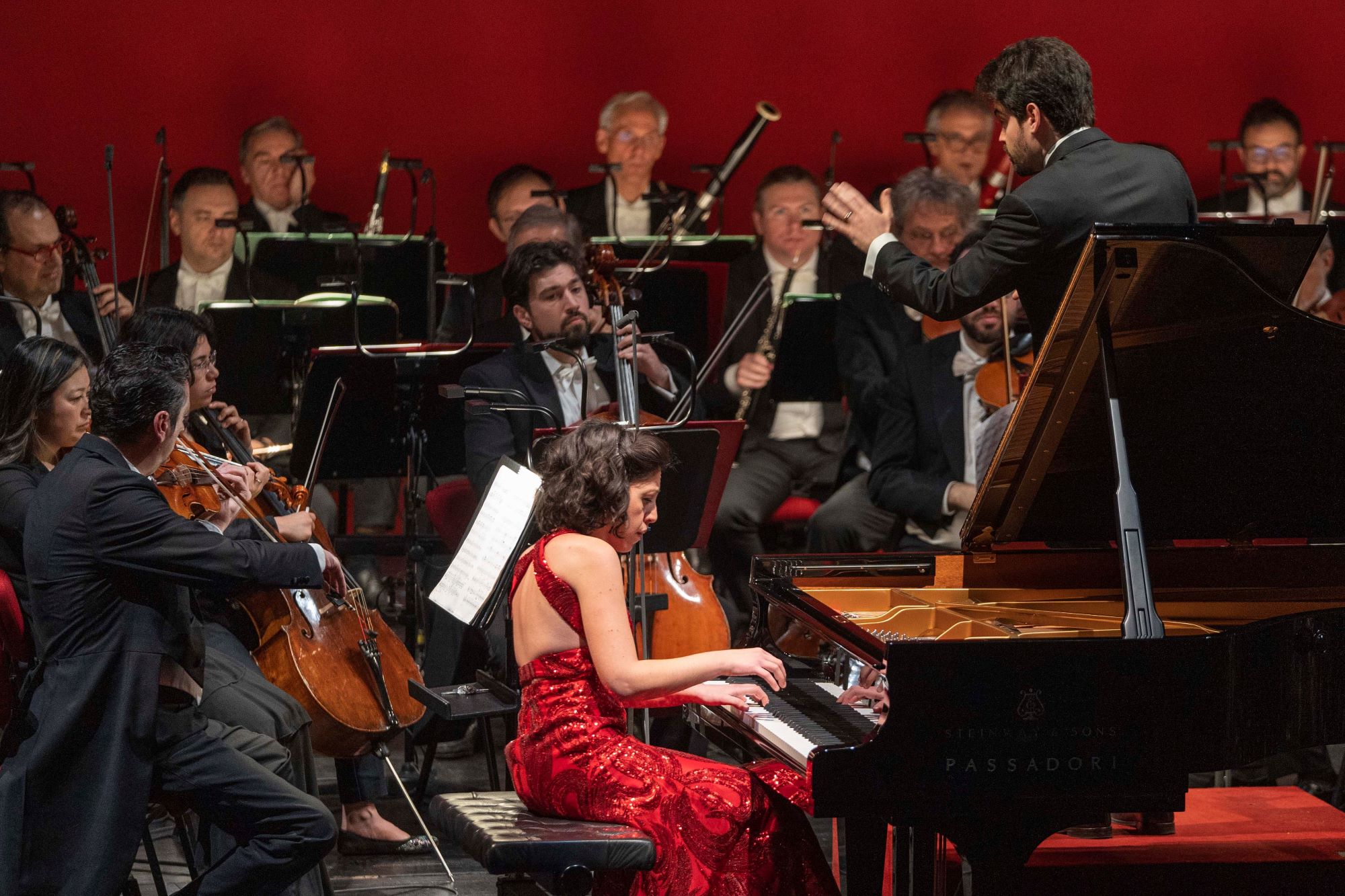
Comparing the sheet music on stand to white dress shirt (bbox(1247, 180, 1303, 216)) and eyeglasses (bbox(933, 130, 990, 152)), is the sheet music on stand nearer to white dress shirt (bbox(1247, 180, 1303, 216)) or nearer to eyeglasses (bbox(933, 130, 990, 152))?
eyeglasses (bbox(933, 130, 990, 152))

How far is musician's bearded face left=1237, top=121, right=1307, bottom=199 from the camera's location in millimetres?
6207

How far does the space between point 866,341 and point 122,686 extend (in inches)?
113

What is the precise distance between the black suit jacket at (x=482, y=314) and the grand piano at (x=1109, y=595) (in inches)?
94.4

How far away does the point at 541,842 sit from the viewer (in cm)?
238

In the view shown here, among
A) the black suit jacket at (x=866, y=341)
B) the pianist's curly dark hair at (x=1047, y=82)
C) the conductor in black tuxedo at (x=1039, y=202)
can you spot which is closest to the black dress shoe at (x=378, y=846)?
the conductor in black tuxedo at (x=1039, y=202)

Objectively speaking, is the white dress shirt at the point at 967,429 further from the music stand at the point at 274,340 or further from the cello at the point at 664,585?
the music stand at the point at 274,340

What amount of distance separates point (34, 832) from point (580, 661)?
0.92 meters

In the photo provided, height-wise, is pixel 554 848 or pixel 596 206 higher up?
pixel 596 206

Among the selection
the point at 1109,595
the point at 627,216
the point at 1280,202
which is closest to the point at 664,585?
the point at 1109,595

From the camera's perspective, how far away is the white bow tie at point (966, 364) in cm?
431

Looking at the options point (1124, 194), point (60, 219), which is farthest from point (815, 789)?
point (60, 219)

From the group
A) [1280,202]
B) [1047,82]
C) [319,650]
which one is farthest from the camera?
[1280,202]

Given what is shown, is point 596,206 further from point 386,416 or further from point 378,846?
point 378,846

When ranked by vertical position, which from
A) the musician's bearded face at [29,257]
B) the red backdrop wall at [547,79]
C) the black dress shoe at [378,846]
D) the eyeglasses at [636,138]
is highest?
the red backdrop wall at [547,79]
